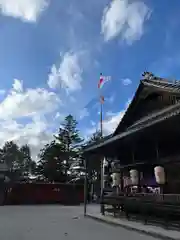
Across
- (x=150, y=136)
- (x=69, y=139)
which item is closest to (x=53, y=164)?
(x=69, y=139)

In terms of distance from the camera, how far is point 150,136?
13844 millimetres

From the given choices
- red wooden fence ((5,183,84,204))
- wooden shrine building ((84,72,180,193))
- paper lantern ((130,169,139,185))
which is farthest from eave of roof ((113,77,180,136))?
red wooden fence ((5,183,84,204))

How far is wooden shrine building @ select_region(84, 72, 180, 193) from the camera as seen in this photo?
12.6m

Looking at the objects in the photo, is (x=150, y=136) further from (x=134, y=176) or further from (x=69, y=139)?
(x=69, y=139)

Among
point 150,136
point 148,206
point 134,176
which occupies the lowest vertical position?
point 148,206

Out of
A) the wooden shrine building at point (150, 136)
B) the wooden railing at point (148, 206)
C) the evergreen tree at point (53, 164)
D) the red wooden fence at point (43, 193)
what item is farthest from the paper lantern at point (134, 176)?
the evergreen tree at point (53, 164)

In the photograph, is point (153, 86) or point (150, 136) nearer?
point (150, 136)

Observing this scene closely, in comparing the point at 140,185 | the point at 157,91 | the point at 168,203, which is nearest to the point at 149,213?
the point at 168,203

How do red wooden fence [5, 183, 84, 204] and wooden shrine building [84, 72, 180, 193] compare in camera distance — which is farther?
red wooden fence [5, 183, 84, 204]

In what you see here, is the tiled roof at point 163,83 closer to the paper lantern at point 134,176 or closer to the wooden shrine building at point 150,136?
the wooden shrine building at point 150,136

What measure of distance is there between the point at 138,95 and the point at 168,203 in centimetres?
783

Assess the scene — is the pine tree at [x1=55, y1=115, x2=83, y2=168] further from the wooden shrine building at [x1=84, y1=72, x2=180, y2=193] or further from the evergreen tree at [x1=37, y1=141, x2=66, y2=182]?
the wooden shrine building at [x1=84, y1=72, x2=180, y2=193]

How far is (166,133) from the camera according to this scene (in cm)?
1364

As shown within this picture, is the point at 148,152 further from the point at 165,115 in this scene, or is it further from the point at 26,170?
the point at 26,170
